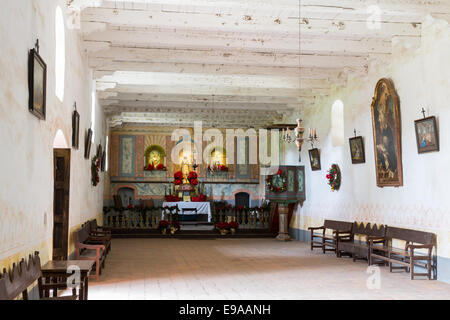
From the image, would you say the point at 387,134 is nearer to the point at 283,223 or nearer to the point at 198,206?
the point at 283,223

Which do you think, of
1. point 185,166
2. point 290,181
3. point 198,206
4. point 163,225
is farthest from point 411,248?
point 185,166

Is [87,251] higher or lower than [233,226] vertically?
higher

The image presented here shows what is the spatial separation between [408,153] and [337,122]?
168 inches

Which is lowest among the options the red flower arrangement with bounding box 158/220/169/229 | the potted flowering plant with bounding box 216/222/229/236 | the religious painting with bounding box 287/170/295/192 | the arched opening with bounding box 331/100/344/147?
the potted flowering plant with bounding box 216/222/229/236

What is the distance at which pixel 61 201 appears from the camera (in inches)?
318

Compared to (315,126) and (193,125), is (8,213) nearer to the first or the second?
(315,126)

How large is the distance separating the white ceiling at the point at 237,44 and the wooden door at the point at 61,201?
2371 millimetres

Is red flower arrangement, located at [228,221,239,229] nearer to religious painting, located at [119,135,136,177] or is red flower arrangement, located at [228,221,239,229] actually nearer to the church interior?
the church interior

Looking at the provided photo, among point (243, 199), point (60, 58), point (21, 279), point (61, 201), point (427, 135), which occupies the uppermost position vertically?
point (60, 58)

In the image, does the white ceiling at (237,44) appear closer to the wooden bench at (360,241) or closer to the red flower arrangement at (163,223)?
the wooden bench at (360,241)

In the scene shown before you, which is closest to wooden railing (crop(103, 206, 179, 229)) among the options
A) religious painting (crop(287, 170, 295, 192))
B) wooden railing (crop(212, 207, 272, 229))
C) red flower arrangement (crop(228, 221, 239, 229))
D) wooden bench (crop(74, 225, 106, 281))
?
wooden railing (crop(212, 207, 272, 229))

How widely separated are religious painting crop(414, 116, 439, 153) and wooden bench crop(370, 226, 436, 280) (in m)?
1.52

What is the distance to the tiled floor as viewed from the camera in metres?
6.91

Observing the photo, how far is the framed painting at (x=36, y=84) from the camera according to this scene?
5016 mm
